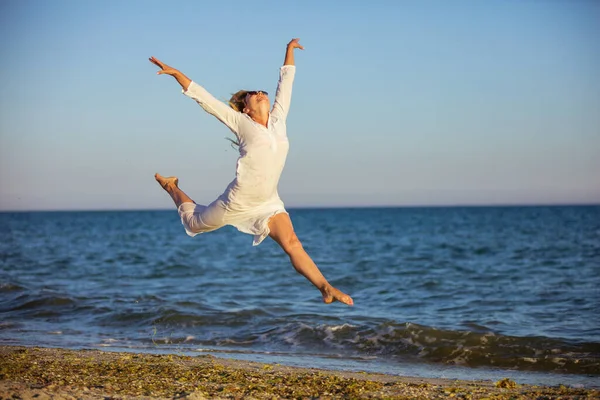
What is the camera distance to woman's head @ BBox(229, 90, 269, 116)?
Answer: 716 centimetres

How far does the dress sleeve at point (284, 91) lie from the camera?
736 cm

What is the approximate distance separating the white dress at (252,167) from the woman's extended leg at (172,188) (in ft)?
1.70

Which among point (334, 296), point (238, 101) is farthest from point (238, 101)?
point (334, 296)

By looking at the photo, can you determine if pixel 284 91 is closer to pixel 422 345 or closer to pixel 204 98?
pixel 204 98

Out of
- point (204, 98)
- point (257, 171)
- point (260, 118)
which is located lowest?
point (257, 171)

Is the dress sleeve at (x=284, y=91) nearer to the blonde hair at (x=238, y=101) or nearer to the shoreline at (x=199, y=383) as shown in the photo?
the blonde hair at (x=238, y=101)

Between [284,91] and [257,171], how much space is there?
1005 mm

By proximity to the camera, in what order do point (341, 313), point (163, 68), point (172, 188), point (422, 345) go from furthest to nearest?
point (341, 313) → point (422, 345) → point (172, 188) → point (163, 68)

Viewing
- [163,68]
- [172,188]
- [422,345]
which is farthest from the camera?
[422,345]

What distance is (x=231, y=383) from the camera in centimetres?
745

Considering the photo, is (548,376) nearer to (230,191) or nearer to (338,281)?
(230,191)

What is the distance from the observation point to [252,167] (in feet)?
23.0

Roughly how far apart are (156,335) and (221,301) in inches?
152

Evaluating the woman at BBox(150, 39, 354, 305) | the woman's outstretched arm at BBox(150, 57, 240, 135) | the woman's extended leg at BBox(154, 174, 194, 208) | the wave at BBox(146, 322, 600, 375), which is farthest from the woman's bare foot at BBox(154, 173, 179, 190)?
the wave at BBox(146, 322, 600, 375)
